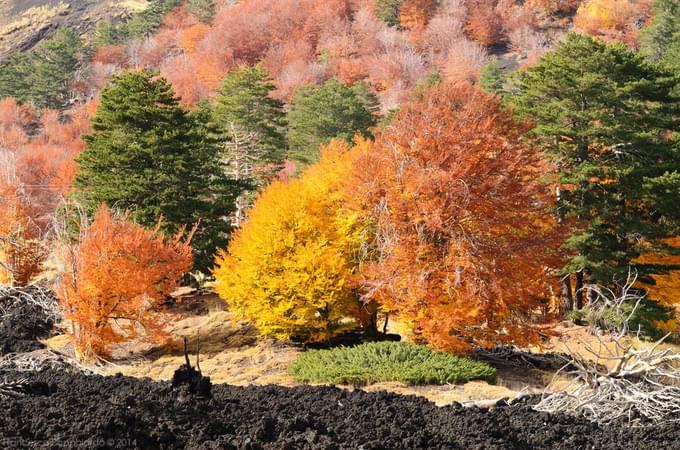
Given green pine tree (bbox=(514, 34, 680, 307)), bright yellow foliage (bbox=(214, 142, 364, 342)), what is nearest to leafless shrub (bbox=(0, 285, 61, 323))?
bright yellow foliage (bbox=(214, 142, 364, 342))

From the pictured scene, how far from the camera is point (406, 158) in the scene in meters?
17.7

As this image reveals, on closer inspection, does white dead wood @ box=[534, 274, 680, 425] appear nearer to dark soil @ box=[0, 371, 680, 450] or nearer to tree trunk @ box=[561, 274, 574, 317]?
dark soil @ box=[0, 371, 680, 450]

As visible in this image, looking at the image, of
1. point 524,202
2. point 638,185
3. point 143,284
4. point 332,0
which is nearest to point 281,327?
point 143,284

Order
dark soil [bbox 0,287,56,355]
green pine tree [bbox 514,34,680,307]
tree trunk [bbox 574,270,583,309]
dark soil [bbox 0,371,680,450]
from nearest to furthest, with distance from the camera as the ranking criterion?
dark soil [bbox 0,371,680,450] < dark soil [bbox 0,287,56,355] < green pine tree [bbox 514,34,680,307] < tree trunk [bbox 574,270,583,309]

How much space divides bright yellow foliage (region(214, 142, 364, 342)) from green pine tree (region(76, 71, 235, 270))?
20.8 feet

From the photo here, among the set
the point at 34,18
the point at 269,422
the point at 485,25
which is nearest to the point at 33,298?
the point at 269,422

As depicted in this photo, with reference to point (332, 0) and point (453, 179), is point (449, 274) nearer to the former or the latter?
point (453, 179)

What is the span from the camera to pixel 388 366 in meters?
16.0

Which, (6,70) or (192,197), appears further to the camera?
(6,70)

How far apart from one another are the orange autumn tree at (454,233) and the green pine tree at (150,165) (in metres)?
10.1

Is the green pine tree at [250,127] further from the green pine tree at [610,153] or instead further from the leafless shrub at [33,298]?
the green pine tree at [610,153]

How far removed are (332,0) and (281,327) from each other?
4703 inches

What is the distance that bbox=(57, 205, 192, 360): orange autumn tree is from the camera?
63.3ft

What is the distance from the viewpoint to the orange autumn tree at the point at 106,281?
19281mm
